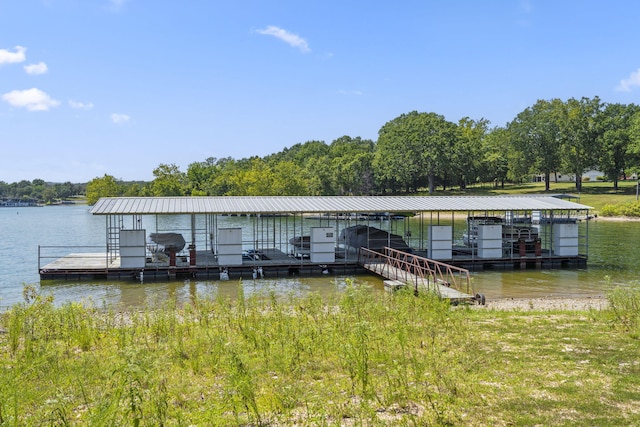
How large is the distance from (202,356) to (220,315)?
3531mm

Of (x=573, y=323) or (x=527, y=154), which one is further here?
(x=527, y=154)

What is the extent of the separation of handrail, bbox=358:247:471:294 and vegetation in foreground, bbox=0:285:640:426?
5754 mm

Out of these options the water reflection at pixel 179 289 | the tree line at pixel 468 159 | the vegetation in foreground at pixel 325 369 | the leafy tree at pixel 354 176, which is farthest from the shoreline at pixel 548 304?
the leafy tree at pixel 354 176

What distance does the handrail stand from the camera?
19.7 metres

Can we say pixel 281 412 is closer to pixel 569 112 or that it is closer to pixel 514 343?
pixel 514 343

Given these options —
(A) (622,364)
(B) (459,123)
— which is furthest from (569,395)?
(B) (459,123)

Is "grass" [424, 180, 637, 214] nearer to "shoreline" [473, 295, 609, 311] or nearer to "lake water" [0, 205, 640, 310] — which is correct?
"lake water" [0, 205, 640, 310]

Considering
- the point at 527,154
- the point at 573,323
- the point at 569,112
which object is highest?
the point at 569,112

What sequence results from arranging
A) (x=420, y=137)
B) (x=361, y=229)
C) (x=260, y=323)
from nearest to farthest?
(x=260, y=323), (x=361, y=229), (x=420, y=137)

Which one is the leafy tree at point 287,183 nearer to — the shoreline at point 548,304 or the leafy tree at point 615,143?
the leafy tree at point 615,143

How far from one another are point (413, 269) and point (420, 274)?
3.92 metres

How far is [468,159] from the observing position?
89.4m

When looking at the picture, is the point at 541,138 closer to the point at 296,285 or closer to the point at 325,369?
the point at 296,285

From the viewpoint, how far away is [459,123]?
5049 inches
